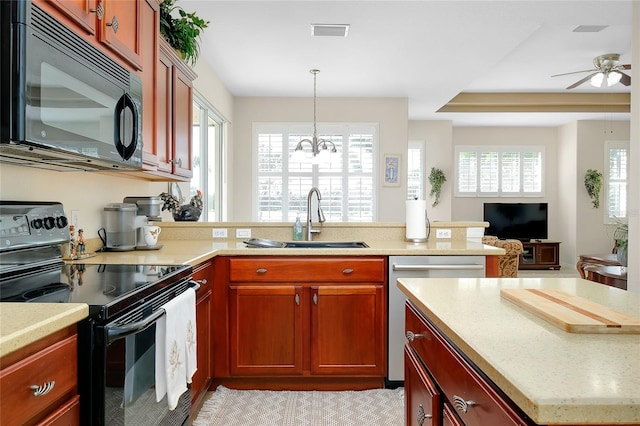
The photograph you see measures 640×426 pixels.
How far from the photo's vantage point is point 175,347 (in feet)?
5.29

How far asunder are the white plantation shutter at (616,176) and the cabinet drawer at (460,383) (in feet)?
26.8

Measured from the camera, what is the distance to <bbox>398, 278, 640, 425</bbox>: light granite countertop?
1.99 feet

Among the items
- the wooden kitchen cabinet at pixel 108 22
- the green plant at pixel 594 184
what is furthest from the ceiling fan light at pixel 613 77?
the wooden kitchen cabinet at pixel 108 22

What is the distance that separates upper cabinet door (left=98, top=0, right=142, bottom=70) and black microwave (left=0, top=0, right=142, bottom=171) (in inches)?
3.0

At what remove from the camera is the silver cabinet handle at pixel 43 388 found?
35.7 inches

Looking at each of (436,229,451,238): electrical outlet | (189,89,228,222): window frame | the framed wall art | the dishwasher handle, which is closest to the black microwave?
the dishwasher handle

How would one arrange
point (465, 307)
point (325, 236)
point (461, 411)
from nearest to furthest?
point (461, 411) < point (465, 307) < point (325, 236)

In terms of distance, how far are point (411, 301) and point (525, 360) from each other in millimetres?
667

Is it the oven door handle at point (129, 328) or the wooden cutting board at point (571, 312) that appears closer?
the wooden cutting board at point (571, 312)

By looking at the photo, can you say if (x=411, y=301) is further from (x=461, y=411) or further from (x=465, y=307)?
(x=461, y=411)

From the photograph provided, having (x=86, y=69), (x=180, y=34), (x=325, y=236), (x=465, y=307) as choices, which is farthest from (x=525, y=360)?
(x=180, y=34)

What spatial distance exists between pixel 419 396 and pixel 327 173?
5.26 m

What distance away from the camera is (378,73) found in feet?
16.9

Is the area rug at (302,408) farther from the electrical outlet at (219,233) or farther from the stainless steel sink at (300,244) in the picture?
the electrical outlet at (219,233)
